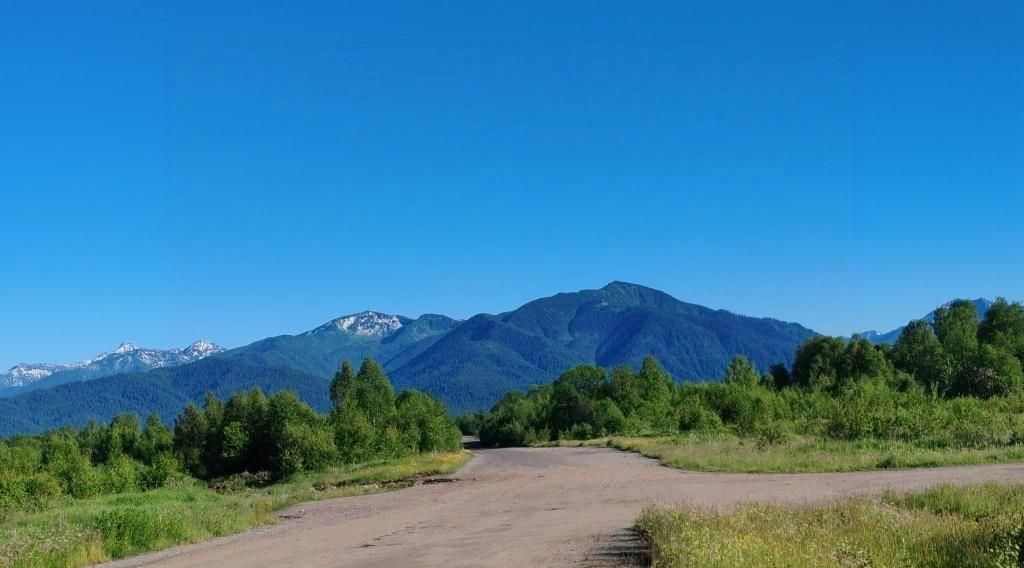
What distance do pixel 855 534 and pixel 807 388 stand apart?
9104cm

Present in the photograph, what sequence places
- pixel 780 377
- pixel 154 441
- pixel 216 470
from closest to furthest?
pixel 216 470 < pixel 154 441 < pixel 780 377

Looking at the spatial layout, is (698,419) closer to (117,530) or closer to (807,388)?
(807,388)

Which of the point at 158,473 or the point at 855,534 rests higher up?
the point at 855,534

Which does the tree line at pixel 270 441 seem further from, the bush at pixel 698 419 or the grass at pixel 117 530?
the bush at pixel 698 419

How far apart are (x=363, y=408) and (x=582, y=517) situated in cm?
6489

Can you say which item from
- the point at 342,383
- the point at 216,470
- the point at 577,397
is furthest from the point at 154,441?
the point at 577,397

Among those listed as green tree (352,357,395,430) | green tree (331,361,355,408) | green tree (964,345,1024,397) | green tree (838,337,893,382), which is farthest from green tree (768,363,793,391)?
green tree (331,361,355,408)

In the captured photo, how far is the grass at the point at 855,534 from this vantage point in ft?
39.1

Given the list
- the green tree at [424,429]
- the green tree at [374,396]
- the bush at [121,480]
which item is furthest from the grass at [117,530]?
the green tree at [374,396]

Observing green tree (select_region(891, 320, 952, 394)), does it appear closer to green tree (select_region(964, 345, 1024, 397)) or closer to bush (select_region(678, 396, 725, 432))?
green tree (select_region(964, 345, 1024, 397))

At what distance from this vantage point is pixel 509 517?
24.2 meters

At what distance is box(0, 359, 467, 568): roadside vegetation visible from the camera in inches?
906

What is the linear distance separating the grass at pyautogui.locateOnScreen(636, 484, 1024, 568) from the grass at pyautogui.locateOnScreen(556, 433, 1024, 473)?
1403 centimetres

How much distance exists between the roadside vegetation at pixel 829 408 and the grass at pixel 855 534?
1568 centimetres
